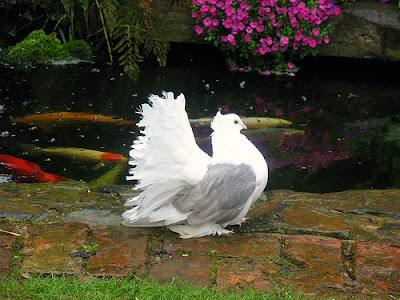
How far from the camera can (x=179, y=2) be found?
710 centimetres

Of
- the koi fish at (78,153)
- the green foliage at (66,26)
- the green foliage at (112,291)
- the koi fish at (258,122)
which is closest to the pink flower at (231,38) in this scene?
the green foliage at (66,26)

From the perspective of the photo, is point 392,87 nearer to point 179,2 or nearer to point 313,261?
point 179,2

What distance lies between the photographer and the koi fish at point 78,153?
15.4 ft

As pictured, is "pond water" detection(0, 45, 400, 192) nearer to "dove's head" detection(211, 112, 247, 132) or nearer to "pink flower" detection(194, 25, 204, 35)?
"pink flower" detection(194, 25, 204, 35)

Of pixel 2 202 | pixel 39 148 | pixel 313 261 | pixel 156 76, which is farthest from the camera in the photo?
pixel 156 76

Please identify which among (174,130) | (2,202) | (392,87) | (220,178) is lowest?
(392,87)

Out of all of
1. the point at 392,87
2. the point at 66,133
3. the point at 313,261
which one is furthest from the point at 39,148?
the point at 392,87

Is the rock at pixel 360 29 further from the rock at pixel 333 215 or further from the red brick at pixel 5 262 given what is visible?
the red brick at pixel 5 262

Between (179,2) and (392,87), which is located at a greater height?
(179,2)

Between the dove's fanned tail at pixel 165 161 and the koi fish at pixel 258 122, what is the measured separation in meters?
2.47

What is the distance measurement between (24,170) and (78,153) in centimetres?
54

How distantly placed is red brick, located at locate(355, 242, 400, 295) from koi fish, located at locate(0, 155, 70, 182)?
2.06m

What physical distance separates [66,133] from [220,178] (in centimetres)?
256

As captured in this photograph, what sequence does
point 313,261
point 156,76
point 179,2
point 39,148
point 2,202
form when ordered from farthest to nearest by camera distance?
1. point 179,2
2. point 156,76
3. point 39,148
4. point 2,202
5. point 313,261
